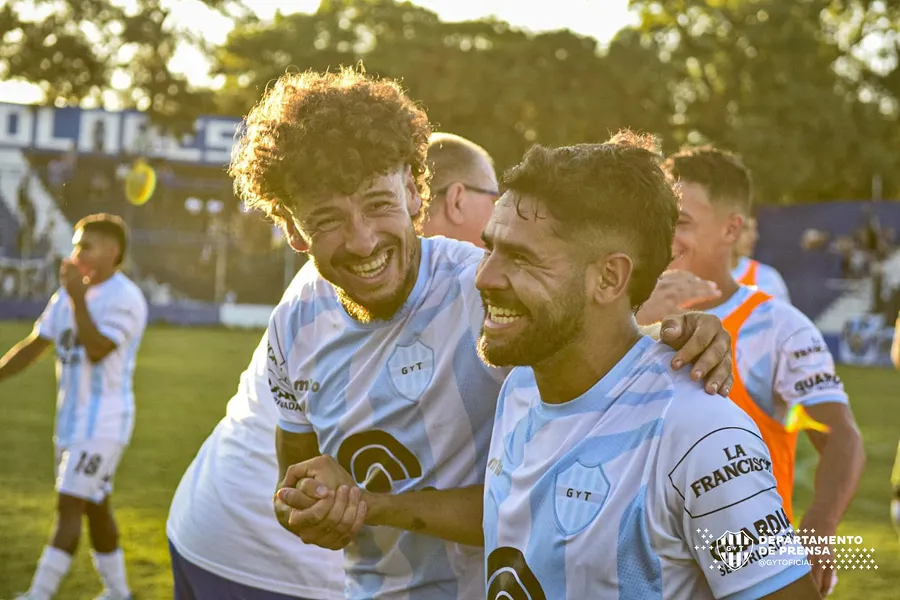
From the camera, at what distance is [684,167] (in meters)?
4.92

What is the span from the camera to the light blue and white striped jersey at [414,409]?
10.5 feet

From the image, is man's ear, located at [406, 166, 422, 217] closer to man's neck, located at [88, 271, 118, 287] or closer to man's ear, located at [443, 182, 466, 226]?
man's ear, located at [443, 182, 466, 226]

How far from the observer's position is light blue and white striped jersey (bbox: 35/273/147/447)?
7.99 meters

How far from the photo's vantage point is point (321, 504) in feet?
9.55

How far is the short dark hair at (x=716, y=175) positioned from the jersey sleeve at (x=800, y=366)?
0.61 meters

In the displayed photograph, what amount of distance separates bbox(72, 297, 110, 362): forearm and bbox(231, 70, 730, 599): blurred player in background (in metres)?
4.87

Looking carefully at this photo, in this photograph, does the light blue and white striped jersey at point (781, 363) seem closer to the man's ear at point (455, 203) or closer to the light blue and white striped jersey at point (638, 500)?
the man's ear at point (455, 203)

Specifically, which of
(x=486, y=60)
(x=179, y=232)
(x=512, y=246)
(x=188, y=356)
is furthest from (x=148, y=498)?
(x=486, y=60)

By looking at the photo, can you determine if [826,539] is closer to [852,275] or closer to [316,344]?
[316,344]

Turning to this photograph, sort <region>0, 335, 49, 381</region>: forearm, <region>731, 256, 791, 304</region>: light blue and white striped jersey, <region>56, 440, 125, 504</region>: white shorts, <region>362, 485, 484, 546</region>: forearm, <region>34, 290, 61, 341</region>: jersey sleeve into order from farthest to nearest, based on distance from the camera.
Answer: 1. <region>731, 256, 791, 304</region>: light blue and white striped jersey
2. <region>34, 290, 61, 341</region>: jersey sleeve
3. <region>0, 335, 49, 381</region>: forearm
4. <region>56, 440, 125, 504</region>: white shorts
5. <region>362, 485, 484, 546</region>: forearm

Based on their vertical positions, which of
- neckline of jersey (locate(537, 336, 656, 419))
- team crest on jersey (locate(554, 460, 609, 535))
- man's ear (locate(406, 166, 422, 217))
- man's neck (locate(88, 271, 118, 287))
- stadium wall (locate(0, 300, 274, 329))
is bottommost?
stadium wall (locate(0, 300, 274, 329))

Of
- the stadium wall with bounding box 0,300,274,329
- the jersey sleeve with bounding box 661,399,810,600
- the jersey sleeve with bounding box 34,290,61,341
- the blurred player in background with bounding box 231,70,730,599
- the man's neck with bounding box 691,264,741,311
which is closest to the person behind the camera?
the jersey sleeve with bounding box 661,399,810,600

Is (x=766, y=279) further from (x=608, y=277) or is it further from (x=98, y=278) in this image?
(x=608, y=277)

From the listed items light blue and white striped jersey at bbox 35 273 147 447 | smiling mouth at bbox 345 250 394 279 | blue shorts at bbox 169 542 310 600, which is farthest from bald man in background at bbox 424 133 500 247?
light blue and white striped jersey at bbox 35 273 147 447
